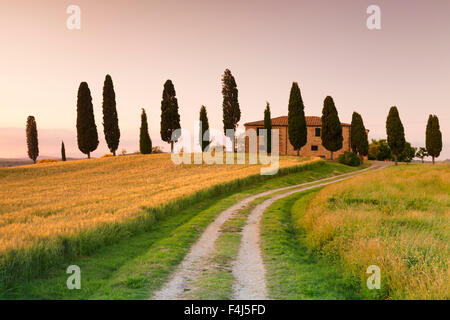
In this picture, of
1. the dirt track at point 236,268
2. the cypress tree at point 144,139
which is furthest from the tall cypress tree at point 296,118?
the dirt track at point 236,268

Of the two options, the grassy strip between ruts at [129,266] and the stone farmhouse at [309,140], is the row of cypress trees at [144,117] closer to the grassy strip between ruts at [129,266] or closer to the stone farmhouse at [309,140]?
the stone farmhouse at [309,140]

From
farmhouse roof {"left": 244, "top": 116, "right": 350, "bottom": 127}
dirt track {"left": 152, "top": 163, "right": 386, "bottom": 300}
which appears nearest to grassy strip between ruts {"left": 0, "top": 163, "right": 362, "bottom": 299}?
dirt track {"left": 152, "top": 163, "right": 386, "bottom": 300}

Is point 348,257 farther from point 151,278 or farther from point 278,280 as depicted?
point 151,278

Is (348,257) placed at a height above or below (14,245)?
below

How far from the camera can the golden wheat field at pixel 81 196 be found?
1248 cm

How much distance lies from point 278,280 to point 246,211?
33.8 feet

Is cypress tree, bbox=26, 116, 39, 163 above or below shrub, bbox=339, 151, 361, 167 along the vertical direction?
above

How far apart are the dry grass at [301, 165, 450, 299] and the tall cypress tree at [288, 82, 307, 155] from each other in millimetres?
38724

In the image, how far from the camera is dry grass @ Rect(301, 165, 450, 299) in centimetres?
756

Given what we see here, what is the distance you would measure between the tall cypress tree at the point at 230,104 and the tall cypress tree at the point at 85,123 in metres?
27.0

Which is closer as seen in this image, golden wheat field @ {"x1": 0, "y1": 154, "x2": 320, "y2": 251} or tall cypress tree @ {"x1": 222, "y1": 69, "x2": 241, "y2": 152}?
golden wheat field @ {"x1": 0, "y1": 154, "x2": 320, "y2": 251}

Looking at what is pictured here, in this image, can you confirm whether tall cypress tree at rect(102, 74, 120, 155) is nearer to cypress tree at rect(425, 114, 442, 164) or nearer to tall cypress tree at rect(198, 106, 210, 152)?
tall cypress tree at rect(198, 106, 210, 152)
